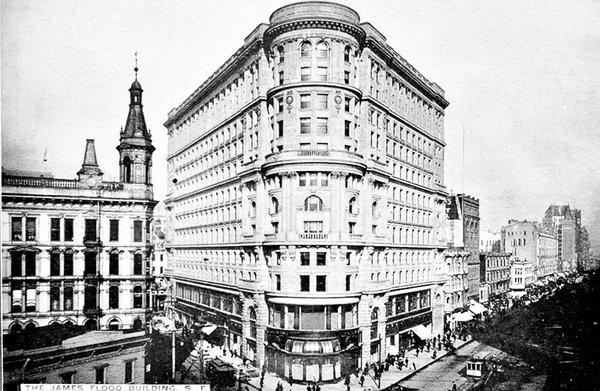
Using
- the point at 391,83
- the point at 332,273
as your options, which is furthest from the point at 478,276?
the point at 332,273

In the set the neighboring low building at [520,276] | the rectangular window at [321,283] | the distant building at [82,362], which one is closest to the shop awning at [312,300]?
the rectangular window at [321,283]

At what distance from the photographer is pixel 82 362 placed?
2167cm

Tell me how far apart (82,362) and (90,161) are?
1310cm

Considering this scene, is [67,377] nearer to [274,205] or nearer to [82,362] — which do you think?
[82,362]

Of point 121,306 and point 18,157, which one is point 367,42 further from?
point 121,306

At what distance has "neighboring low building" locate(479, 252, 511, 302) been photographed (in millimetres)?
68625

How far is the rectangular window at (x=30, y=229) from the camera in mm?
31625

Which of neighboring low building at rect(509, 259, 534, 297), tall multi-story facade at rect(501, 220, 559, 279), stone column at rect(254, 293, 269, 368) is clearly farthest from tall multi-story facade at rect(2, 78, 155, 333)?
neighboring low building at rect(509, 259, 534, 297)

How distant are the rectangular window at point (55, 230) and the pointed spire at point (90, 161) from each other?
4.49 meters

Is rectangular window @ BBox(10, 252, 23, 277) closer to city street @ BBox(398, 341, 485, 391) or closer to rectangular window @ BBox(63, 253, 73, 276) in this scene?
rectangular window @ BBox(63, 253, 73, 276)

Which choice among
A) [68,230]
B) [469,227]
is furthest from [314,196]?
[469,227]

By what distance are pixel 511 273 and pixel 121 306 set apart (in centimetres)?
6515

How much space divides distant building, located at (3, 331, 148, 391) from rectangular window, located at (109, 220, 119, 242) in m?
12.0

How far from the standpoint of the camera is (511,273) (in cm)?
7919
